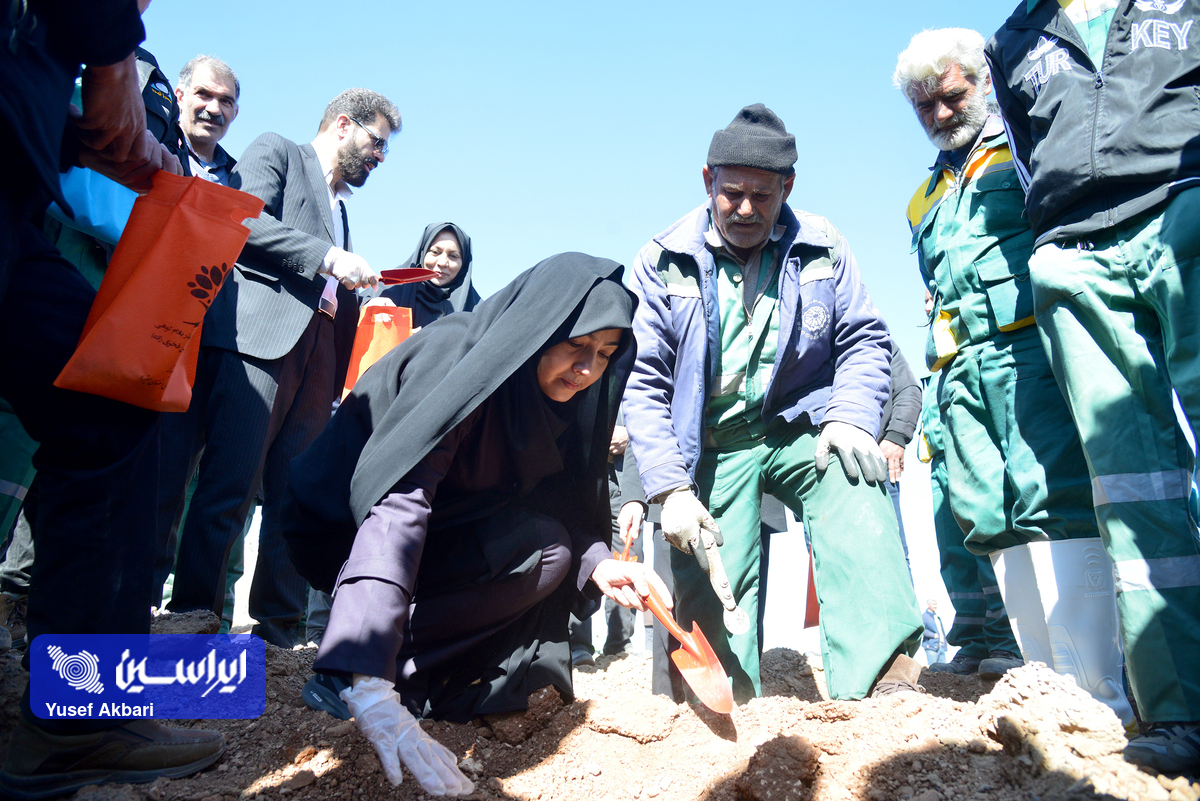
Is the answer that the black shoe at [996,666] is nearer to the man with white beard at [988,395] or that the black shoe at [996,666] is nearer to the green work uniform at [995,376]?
the man with white beard at [988,395]

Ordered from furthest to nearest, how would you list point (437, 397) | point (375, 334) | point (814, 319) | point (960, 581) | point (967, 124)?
1. point (375, 334)
2. point (960, 581)
3. point (967, 124)
4. point (814, 319)
5. point (437, 397)

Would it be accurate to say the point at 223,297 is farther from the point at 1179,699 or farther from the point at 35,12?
the point at 1179,699

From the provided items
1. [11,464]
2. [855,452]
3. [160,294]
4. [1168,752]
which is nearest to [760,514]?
[855,452]

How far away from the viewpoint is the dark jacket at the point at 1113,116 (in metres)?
1.92

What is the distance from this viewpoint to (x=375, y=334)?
3881 millimetres

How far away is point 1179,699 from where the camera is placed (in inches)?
64.3

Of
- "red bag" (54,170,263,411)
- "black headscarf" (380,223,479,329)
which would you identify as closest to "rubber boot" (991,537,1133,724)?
"red bag" (54,170,263,411)

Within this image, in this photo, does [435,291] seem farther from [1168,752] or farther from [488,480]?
[1168,752]

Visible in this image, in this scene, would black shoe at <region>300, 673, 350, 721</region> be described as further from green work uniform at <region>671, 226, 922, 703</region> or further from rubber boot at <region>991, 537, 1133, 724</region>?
rubber boot at <region>991, 537, 1133, 724</region>

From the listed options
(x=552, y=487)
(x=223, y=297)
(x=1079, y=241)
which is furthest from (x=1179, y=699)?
(x=223, y=297)

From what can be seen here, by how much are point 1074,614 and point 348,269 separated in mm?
2616

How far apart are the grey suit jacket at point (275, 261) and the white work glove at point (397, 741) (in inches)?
62.5

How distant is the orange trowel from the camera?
7.09 ft

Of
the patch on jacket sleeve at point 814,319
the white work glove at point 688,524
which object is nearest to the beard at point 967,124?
the patch on jacket sleeve at point 814,319
